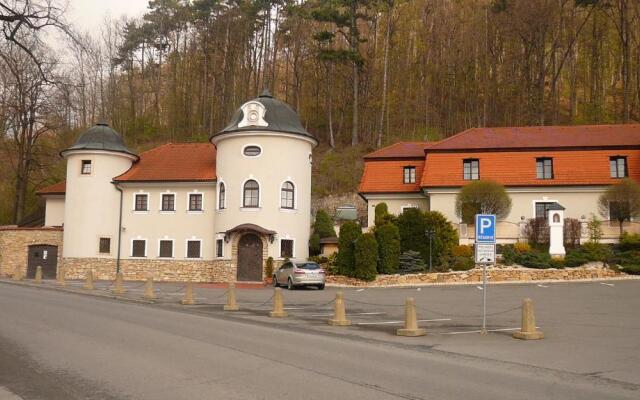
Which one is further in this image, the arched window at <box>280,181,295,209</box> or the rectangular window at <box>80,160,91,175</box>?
the rectangular window at <box>80,160,91,175</box>

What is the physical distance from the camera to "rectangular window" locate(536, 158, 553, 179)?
36.5 metres

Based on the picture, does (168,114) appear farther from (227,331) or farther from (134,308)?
(227,331)

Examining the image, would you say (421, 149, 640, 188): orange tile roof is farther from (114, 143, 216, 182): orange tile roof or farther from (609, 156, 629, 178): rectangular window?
(114, 143, 216, 182): orange tile roof

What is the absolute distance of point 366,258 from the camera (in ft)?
100

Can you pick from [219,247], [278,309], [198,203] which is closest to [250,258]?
[219,247]

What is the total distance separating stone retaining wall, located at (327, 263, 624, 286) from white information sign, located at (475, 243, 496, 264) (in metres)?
15.8

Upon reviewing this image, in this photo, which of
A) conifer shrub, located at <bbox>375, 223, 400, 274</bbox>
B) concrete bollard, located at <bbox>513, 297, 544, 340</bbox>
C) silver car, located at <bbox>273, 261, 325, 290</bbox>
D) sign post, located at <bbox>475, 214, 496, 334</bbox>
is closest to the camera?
concrete bollard, located at <bbox>513, 297, 544, 340</bbox>

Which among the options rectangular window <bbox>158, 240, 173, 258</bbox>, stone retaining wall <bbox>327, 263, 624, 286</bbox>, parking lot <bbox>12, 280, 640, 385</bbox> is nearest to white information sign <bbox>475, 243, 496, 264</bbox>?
parking lot <bbox>12, 280, 640, 385</bbox>

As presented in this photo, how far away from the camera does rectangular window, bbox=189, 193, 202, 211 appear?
127 feet

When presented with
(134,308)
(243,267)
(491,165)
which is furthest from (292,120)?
(134,308)

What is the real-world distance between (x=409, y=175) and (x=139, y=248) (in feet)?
59.2

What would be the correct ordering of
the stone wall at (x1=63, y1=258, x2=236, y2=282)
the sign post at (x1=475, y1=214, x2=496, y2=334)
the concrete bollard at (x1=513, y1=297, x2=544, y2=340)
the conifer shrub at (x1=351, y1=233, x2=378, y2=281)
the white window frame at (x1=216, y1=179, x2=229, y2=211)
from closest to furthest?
1. the concrete bollard at (x1=513, y1=297, x2=544, y2=340)
2. the sign post at (x1=475, y1=214, x2=496, y2=334)
3. the conifer shrub at (x1=351, y1=233, x2=378, y2=281)
4. the white window frame at (x1=216, y1=179, x2=229, y2=211)
5. the stone wall at (x1=63, y1=258, x2=236, y2=282)

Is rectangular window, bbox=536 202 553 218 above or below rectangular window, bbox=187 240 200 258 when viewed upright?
above

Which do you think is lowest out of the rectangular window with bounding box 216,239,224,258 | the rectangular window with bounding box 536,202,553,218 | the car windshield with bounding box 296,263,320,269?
the car windshield with bounding box 296,263,320,269
